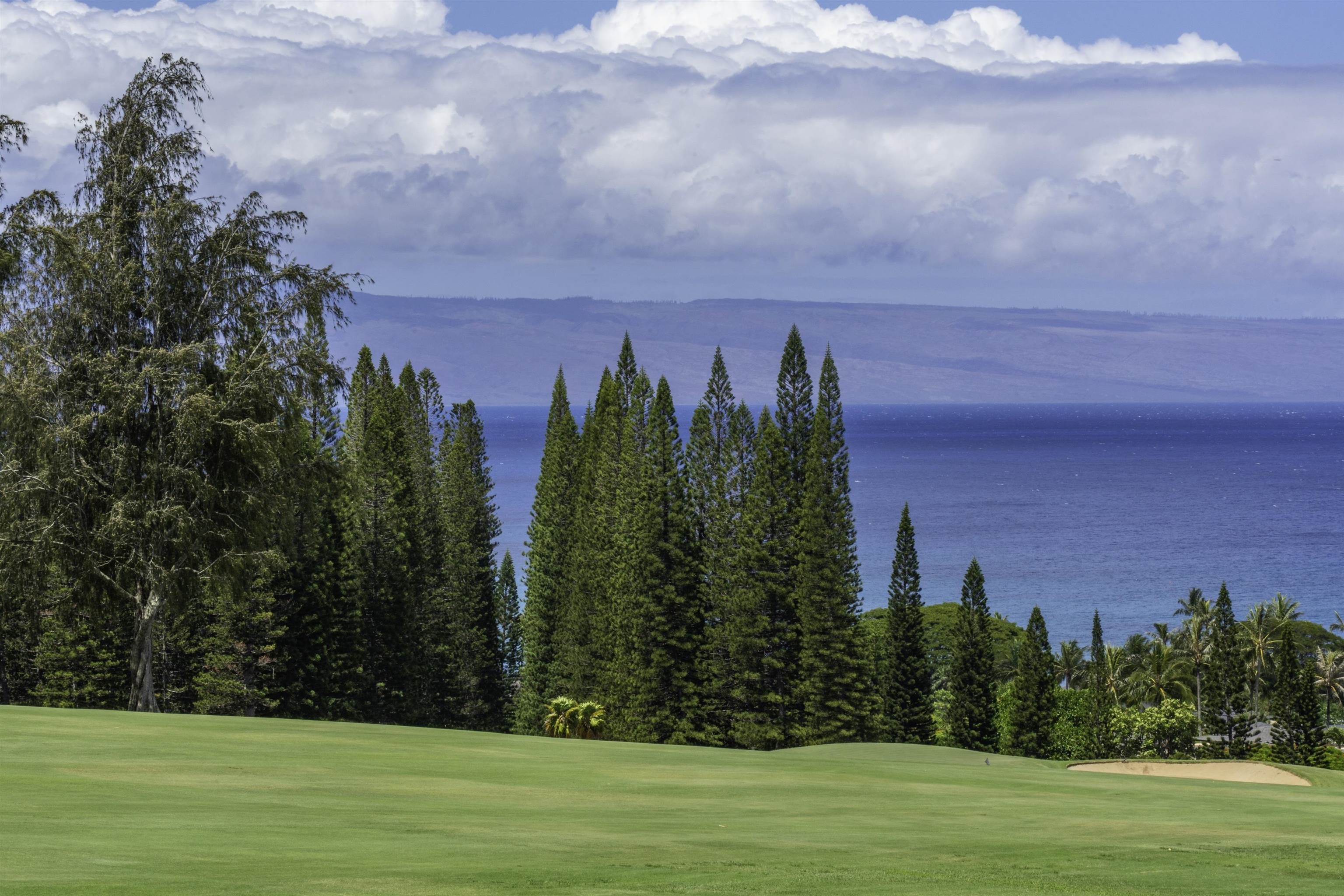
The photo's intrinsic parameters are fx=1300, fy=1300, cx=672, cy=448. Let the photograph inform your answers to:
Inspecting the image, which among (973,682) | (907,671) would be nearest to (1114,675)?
(973,682)

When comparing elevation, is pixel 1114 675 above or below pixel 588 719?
below

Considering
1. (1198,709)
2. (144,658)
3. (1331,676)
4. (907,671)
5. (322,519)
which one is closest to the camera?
(144,658)

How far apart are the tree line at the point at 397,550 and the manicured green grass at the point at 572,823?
9.42 metres

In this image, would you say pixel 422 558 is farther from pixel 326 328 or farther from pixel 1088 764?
pixel 1088 764

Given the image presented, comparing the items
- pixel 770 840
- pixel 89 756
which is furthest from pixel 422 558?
pixel 770 840

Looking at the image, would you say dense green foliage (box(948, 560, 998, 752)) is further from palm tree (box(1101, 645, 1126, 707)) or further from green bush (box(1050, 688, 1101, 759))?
palm tree (box(1101, 645, 1126, 707))

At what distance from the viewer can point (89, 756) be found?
14422mm

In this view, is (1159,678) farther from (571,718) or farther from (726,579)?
(571,718)

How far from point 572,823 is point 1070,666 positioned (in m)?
89.7

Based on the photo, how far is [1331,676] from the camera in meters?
89.6

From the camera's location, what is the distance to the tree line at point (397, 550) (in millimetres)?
Answer: 27781

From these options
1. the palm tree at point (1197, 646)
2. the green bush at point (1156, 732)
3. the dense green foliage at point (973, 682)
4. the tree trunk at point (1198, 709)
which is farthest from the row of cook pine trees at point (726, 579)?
the palm tree at point (1197, 646)

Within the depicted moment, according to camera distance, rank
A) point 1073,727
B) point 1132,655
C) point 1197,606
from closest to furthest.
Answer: point 1073,727
point 1132,655
point 1197,606

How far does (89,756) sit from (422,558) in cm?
A: 3947
